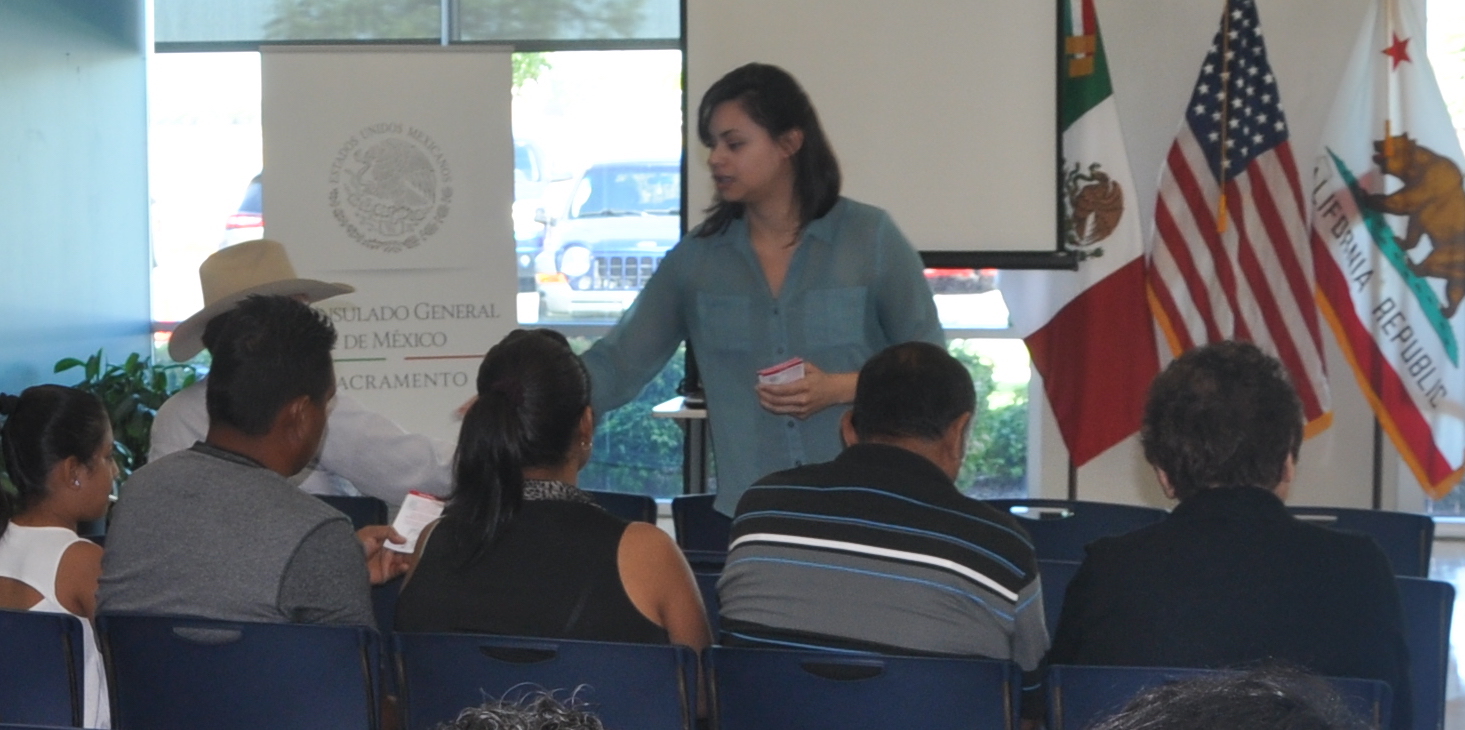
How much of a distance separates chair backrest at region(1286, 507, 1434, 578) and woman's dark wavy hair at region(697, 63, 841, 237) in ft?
3.97

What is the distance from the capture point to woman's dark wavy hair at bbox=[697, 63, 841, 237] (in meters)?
3.09

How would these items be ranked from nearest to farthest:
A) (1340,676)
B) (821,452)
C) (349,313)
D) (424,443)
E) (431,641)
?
(1340,676)
(431,641)
(424,443)
(821,452)
(349,313)

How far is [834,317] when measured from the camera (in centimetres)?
316

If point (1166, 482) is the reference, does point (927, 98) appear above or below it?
above

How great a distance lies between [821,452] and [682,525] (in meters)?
0.42

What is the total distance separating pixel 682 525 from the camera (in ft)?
11.1

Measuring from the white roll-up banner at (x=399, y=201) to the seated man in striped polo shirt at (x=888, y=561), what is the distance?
10.1 feet

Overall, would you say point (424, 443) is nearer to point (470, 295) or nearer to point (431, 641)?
point (431, 641)

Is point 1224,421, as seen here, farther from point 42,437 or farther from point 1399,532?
point 42,437

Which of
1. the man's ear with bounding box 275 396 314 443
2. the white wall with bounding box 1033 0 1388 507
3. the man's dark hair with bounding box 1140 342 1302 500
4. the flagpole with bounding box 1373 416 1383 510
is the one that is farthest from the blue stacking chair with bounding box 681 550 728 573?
the flagpole with bounding box 1373 416 1383 510

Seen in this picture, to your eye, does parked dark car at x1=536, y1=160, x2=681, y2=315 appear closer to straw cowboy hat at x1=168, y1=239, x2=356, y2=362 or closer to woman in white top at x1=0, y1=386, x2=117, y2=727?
straw cowboy hat at x1=168, y1=239, x2=356, y2=362

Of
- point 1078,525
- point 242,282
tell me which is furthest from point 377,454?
point 1078,525

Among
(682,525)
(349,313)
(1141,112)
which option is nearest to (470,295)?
(349,313)

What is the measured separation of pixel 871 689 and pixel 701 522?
1383 mm
